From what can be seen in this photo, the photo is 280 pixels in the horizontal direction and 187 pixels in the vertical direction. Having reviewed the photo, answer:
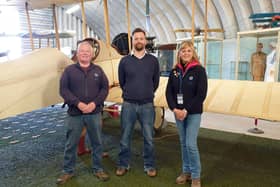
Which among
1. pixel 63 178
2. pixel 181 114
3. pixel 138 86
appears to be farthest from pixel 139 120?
pixel 63 178

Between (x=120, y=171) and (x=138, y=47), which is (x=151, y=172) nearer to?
(x=120, y=171)

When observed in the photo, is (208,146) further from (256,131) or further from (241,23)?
(241,23)

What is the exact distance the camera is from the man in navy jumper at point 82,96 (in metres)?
2.49

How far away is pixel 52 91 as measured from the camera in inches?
123

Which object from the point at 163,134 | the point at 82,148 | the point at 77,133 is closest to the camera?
the point at 77,133

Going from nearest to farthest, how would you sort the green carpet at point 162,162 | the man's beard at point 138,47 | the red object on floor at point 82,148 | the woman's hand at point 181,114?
the woman's hand at point 181,114 < the man's beard at point 138,47 < the green carpet at point 162,162 < the red object on floor at point 82,148

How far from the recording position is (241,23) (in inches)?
296

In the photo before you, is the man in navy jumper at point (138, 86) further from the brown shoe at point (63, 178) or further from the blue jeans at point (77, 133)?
the brown shoe at point (63, 178)

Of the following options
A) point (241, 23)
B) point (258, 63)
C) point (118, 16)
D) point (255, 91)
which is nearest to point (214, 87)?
point (255, 91)

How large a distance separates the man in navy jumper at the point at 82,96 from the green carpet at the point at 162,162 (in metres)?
0.44

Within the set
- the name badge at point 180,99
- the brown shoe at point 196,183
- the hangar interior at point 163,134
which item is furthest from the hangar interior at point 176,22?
the brown shoe at point 196,183

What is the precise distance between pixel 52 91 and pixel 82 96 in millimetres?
794

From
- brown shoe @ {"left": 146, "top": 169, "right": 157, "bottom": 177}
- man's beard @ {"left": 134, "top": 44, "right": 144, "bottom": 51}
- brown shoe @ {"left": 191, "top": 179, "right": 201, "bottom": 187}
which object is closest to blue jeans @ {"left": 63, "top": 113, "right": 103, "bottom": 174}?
brown shoe @ {"left": 146, "top": 169, "right": 157, "bottom": 177}

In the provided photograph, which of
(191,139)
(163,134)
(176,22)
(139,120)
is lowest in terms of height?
(163,134)
